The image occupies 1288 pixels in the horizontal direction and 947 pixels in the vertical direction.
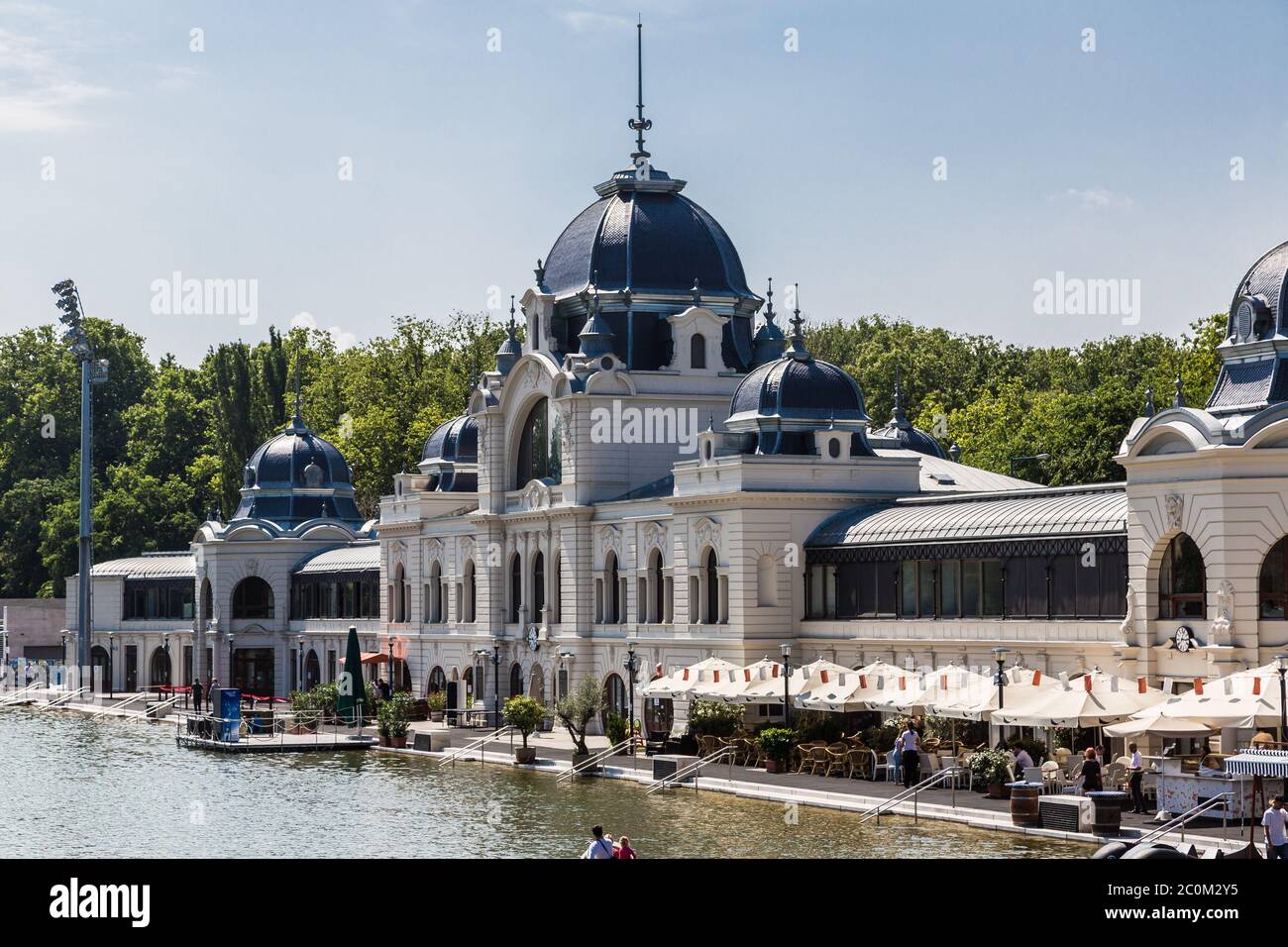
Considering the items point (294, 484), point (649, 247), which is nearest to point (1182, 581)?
point (649, 247)

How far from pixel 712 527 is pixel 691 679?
6.02m

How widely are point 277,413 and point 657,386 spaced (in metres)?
56.8

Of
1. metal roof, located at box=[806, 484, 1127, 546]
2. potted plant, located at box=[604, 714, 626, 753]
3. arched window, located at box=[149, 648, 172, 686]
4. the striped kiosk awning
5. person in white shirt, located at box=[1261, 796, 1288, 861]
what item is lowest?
arched window, located at box=[149, 648, 172, 686]

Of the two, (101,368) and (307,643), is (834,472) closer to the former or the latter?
(307,643)

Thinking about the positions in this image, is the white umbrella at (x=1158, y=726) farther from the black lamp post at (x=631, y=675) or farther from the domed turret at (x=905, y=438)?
the domed turret at (x=905, y=438)

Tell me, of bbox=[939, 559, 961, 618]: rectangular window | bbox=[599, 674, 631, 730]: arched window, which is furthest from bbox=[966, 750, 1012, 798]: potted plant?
bbox=[599, 674, 631, 730]: arched window

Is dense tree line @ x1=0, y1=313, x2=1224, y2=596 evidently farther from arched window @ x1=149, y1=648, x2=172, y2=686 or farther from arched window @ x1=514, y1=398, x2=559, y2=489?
arched window @ x1=514, y1=398, x2=559, y2=489

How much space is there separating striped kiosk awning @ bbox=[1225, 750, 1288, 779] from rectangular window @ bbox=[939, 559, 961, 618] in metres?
21.0

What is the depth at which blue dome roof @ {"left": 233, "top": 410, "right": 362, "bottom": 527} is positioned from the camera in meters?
108

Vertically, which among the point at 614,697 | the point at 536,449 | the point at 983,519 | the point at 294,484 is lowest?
the point at 614,697

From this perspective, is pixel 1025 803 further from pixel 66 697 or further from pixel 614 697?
pixel 66 697

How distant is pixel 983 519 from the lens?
203 feet

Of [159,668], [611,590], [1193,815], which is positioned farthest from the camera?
[159,668]

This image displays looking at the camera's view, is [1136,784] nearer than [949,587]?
Yes
